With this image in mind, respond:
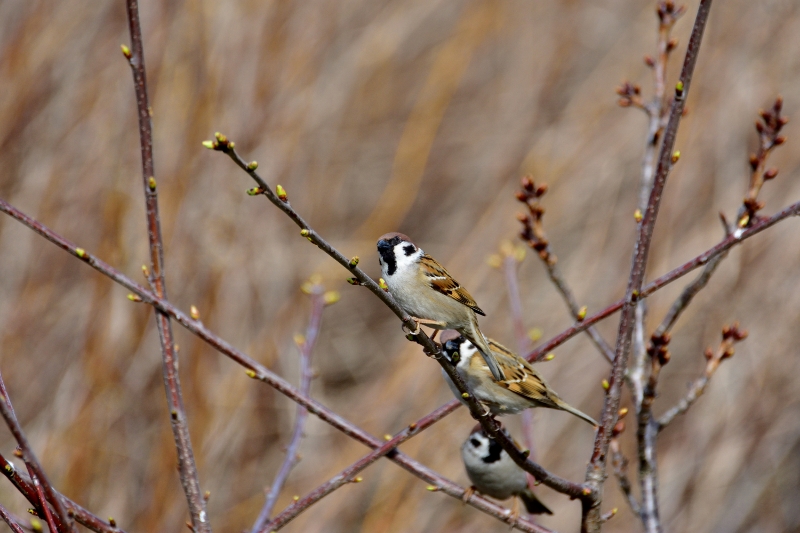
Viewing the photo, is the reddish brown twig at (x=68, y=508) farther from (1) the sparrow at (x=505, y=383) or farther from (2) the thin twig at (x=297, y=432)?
(1) the sparrow at (x=505, y=383)

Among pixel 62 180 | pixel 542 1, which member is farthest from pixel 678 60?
pixel 62 180

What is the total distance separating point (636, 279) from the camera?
57.9 inches

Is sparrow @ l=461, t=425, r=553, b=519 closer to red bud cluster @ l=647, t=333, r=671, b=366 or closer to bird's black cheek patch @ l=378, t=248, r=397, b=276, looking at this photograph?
red bud cluster @ l=647, t=333, r=671, b=366

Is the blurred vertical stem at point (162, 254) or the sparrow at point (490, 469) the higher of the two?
the sparrow at point (490, 469)

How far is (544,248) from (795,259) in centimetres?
230

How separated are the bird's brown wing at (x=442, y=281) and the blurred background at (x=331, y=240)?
187 cm

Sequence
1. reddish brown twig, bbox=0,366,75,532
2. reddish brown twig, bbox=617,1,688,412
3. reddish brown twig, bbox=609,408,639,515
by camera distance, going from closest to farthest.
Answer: reddish brown twig, bbox=0,366,75,532 < reddish brown twig, bbox=609,408,639,515 < reddish brown twig, bbox=617,1,688,412

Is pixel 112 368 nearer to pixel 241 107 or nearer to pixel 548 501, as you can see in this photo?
pixel 241 107

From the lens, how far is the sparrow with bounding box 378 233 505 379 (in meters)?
1.79

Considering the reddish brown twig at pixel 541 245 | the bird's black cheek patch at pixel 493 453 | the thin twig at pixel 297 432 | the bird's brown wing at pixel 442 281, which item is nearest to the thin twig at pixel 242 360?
the thin twig at pixel 297 432

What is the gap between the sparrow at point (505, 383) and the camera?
231 cm

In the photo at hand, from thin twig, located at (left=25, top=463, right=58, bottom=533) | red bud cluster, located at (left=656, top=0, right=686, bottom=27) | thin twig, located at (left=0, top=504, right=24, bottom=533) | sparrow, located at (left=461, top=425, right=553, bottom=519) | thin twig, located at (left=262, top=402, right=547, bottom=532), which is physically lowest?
thin twig, located at (left=0, top=504, right=24, bottom=533)

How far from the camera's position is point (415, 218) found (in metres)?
5.13

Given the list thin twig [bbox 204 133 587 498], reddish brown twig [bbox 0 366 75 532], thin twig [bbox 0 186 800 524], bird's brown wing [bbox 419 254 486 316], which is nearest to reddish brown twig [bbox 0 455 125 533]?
reddish brown twig [bbox 0 366 75 532]
